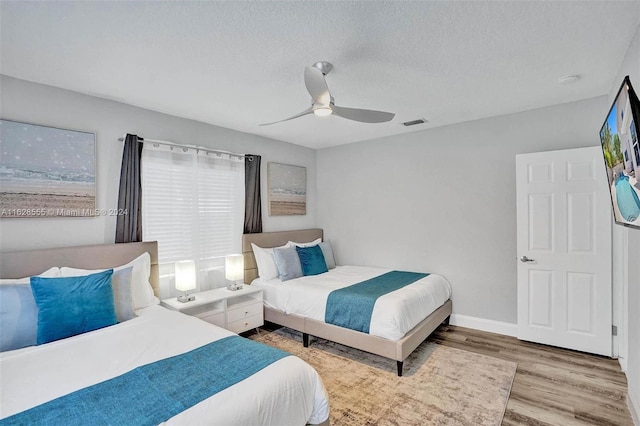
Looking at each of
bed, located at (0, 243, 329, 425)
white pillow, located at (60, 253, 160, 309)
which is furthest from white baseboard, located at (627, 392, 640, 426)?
white pillow, located at (60, 253, 160, 309)

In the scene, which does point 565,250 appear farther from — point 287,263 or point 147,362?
point 147,362

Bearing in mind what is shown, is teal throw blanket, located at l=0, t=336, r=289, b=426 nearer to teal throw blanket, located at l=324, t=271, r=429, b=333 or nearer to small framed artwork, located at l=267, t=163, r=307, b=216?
teal throw blanket, located at l=324, t=271, r=429, b=333

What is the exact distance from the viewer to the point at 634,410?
84.8 inches

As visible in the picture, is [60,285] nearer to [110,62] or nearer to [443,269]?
[110,62]

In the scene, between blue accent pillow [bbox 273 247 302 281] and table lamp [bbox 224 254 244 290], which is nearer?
table lamp [bbox 224 254 244 290]

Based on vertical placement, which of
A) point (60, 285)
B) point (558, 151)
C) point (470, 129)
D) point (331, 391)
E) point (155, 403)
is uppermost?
point (470, 129)

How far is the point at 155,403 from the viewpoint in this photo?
4.65 feet

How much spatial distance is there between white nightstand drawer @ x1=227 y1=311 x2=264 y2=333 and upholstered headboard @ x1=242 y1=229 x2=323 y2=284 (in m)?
0.56

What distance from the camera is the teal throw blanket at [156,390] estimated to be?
1322mm

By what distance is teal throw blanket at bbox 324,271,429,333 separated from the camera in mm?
3057

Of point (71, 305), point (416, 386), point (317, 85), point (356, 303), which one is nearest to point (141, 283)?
point (71, 305)

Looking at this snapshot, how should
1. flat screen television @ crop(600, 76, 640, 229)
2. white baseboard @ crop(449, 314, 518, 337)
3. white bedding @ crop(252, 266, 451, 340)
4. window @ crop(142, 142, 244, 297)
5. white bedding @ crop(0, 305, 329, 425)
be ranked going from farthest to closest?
1. white baseboard @ crop(449, 314, 518, 337)
2. window @ crop(142, 142, 244, 297)
3. white bedding @ crop(252, 266, 451, 340)
4. flat screen television @ crop(600, 76, 640, 229)
5. white bedding @ crop(0, 305, 329, 425)

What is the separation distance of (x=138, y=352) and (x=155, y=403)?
0.63 metres

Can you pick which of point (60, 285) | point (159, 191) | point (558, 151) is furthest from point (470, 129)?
point (60, 285)
